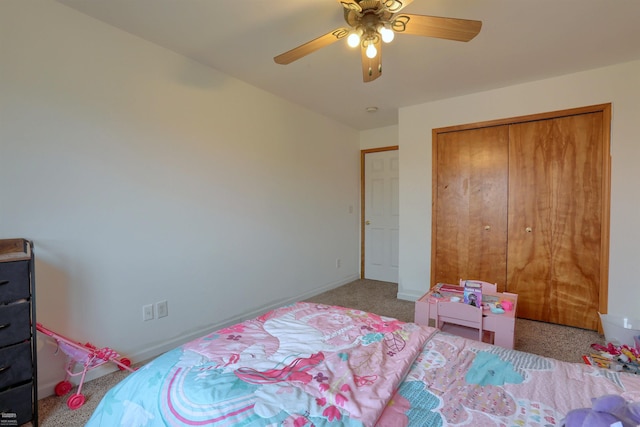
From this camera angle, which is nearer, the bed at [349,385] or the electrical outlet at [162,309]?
the bed at [349,385]

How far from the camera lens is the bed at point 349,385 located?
0.87m

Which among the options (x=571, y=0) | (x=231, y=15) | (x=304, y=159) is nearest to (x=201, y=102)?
(x=231, y=15)

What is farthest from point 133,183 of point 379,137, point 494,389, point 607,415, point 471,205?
point 379,137

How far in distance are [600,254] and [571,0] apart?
2.08 m

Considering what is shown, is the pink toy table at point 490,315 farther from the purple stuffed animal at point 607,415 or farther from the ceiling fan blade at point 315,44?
the ceiling fan blade at point 315,44

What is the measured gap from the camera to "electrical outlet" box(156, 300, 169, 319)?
228 cm

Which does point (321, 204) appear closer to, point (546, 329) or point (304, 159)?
point (304, 159)

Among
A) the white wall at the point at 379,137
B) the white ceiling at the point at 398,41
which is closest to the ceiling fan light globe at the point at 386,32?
the white ceiling at the point at 398,41

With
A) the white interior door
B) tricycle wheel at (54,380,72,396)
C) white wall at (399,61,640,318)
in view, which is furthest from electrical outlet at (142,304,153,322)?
the white interior door

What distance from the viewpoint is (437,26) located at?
1.48 m

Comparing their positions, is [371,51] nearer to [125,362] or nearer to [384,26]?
[384,26]

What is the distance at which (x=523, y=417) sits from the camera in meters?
0.86

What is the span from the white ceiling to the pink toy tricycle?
1947 millimetres

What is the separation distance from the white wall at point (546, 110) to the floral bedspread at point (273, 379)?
2.24 meters
